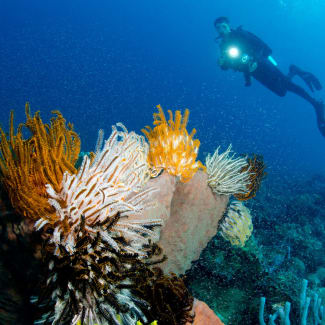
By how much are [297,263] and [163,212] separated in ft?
28.3

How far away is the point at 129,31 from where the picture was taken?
16550 centimetres

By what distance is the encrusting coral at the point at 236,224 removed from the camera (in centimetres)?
454

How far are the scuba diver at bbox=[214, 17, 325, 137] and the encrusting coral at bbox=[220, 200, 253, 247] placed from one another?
13147 millimetres

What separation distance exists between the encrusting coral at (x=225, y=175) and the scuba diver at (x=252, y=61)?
42.9 ft

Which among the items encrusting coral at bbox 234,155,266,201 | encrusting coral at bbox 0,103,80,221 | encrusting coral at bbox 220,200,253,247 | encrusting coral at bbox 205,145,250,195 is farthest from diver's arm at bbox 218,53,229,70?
encrusting coral at bbox 0,103,80,221

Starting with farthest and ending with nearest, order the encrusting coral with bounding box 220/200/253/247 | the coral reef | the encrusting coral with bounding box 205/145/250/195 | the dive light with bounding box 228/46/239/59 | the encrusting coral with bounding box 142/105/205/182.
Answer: the dive light with bounding box 228/46/239/59
the encrusting coral with bounding box 220/200/253/247
the encrusting coral with bounding box 205/145/250/195
the coral reef
the encrusting coral with bounding box 142/105/205/182

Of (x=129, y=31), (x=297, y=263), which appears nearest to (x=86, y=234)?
(x=297, y=263)

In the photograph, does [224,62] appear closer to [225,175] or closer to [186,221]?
[225,175]

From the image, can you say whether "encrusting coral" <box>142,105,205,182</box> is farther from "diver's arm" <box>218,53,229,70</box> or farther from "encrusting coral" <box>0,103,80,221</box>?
"diver's arm" <box>218,53,229,70</box>

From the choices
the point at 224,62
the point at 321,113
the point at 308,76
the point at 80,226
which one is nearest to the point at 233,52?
the point at 224,62

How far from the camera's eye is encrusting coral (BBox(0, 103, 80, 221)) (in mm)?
1878

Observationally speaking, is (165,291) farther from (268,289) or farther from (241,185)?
(268,289)

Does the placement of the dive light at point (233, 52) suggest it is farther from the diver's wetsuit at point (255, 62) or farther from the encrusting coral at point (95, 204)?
the encrusting coral at point (95, 204)

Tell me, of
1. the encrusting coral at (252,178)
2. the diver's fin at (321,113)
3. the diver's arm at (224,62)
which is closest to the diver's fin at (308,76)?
the diver's fin at (321,113)
